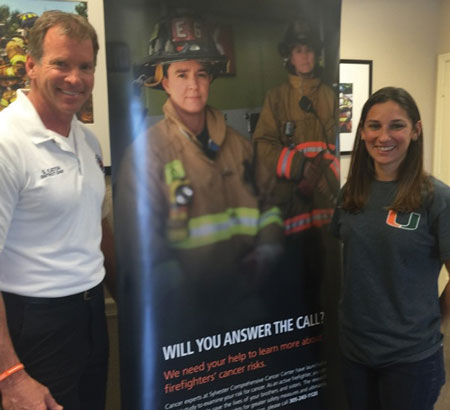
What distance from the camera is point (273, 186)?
5.26 feet

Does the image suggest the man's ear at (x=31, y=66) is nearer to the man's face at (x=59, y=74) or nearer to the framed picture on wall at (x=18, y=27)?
the man's face at (x=59, y=74)

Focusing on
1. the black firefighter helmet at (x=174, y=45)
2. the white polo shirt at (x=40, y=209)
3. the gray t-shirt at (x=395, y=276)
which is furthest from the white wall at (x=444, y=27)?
the white polo shirt at (x=40, y=209)

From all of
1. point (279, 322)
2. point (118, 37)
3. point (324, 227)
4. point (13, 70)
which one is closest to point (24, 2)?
point (13, 70)

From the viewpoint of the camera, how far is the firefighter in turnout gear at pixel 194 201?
1384 millimetres

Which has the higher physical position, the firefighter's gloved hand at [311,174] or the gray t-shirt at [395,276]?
the firefighter's gloved hand at [311,174]

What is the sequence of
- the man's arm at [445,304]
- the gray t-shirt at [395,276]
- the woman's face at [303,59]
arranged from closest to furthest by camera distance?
the gray t-shirt at [395,276]
the man's arm at [445,304]
the woman's face at [303,59]

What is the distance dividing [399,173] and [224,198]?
568mm

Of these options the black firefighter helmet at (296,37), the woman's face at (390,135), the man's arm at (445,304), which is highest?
the black firefighter helmet at (296,37)

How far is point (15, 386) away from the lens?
115cm

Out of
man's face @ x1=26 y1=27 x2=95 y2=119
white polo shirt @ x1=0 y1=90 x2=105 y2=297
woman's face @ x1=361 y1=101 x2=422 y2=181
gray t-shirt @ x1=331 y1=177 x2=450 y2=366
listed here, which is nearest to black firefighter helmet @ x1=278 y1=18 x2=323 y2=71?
woman's face @ x1=361 y1=101 x2=422 y2=181

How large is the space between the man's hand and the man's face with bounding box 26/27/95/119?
71 centimetres

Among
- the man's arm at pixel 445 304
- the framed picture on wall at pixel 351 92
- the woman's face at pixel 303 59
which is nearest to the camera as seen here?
the man's arm at pixel 445 304

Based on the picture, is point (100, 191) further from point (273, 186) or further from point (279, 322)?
point (279, 322)

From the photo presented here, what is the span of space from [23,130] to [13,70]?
0.62m
